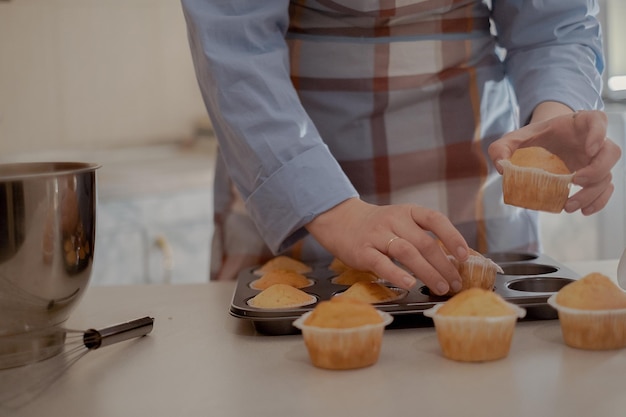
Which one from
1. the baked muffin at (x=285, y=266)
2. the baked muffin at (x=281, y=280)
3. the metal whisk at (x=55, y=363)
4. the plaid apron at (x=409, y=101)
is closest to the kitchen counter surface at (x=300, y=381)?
the metal whisk at (x=55, y=363)

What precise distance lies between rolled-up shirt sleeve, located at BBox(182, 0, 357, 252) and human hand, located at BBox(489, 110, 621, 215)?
0.22 m

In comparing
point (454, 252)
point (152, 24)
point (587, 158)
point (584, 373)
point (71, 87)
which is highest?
point (152, 24)

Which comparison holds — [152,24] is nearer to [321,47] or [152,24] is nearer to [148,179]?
[148,179]

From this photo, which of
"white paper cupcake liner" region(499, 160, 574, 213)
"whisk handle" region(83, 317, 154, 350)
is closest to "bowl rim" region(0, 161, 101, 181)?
"whisk handle" region(83, 317, 154, 350)

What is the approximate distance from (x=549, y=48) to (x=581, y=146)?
0.34 meters

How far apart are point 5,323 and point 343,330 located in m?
0.36

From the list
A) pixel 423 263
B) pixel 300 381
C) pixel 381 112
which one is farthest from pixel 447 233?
pixel 381 112

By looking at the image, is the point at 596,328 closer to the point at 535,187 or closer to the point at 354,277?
the point at 535,187

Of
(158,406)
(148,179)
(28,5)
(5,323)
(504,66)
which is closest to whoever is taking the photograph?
(158,406)

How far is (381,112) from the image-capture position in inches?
54.1

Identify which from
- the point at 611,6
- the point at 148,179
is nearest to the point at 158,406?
the point at 148,179

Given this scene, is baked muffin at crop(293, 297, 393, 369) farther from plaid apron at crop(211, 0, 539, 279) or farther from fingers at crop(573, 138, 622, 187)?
plaid apron at crop(211, 0, 539, 279)

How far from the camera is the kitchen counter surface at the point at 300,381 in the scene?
73cm

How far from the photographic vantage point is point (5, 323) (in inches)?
35.7
